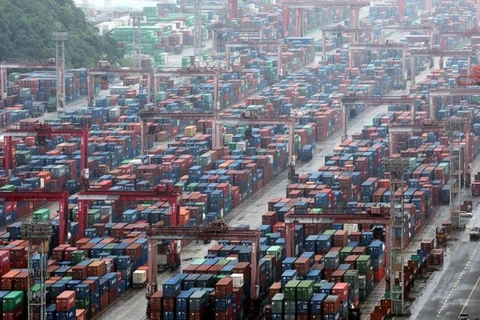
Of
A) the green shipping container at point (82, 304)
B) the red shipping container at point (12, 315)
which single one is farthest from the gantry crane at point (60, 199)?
the red shipping container at point (12, 315)

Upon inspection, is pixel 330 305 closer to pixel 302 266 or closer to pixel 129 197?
pixel 302 266

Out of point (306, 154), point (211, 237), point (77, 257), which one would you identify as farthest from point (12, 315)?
point (306, 154)

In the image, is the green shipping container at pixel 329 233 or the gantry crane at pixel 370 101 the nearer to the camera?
the green shipping container at pixel 329 233

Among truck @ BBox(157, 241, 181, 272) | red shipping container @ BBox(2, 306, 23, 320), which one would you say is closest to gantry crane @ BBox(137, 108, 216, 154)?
truck @ BBox(157, 241, 181, 272)

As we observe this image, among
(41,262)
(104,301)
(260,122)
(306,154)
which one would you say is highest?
(260,122)

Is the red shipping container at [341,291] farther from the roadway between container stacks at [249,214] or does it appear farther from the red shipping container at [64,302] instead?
the red shipping container at [64,302]

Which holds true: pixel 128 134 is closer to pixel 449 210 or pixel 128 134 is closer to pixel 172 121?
pixel 172 121

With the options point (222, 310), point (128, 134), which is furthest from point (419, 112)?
point (222, 310)
